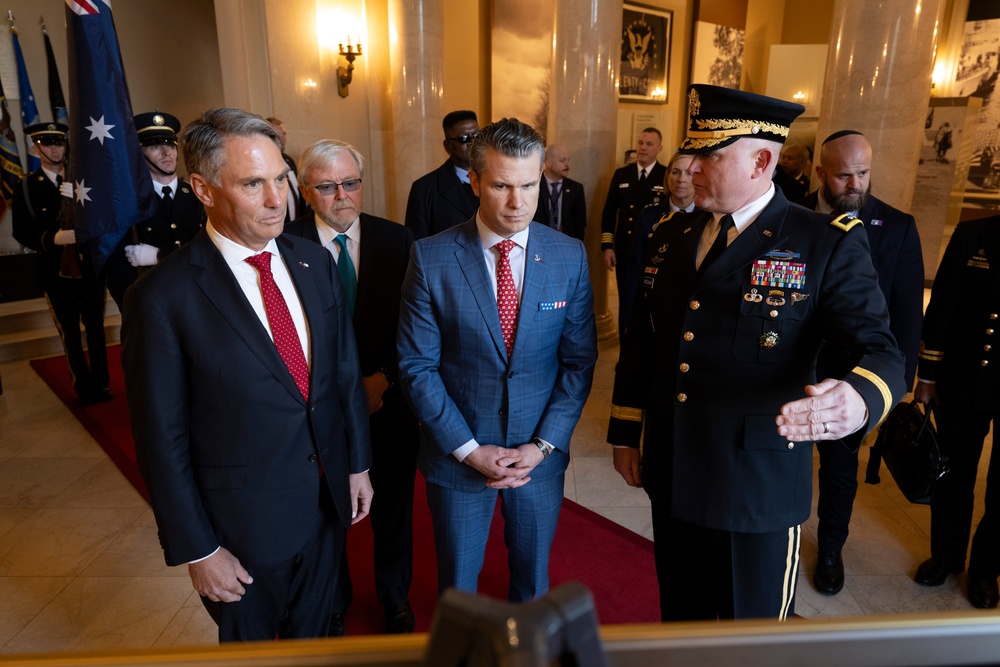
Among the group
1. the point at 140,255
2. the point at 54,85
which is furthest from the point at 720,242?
the point at 54,85

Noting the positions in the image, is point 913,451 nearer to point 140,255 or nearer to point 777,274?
point 777,274

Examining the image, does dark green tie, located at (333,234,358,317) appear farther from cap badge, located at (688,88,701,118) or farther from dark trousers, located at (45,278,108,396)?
dark trousers, located at (45,278,108,396)

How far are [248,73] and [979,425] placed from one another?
6.53 m

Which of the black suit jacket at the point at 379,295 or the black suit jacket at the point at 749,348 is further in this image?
the black suit jacket at the point at 379,295

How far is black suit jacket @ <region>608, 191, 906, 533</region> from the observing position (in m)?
1.48

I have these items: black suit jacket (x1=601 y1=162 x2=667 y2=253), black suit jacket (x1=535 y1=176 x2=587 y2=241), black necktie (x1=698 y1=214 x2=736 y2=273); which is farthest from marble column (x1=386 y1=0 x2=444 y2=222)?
black necktie (x1=698 y1=214 x2=736 y2=273)

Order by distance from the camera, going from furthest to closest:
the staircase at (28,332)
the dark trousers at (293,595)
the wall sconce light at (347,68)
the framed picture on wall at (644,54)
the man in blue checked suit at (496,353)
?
the framed picture on wall at (644,54)
the wall sconce light at (347,68)
the staircase at (28,332)
the man in blue checked suit at (496,353)
the dark trousers at (293,595)

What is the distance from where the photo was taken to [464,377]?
194 centimetres

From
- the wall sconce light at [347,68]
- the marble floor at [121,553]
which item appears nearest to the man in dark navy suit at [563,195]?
the marble floor at [121,553]

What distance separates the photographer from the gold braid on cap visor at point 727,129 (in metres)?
1.53

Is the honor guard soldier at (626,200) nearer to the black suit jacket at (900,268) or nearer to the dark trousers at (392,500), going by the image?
the black suit jacket at (900,268)

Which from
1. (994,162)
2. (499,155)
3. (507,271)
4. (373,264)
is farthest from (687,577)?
(994,162)

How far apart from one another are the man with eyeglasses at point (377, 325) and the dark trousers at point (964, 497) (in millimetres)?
2224

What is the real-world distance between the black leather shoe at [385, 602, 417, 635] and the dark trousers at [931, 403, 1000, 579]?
7.40ft
